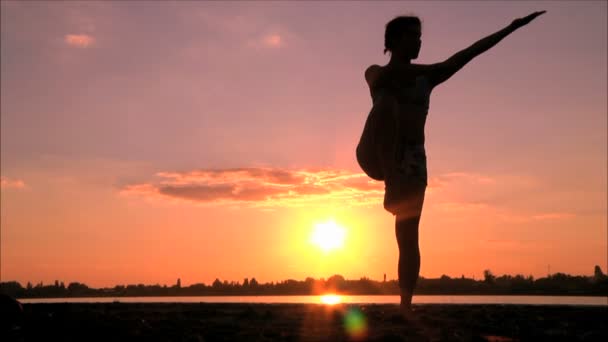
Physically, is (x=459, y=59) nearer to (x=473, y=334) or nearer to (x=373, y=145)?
(x=373, y=145)

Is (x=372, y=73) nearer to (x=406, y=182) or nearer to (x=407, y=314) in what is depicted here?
(x=406, y=182)

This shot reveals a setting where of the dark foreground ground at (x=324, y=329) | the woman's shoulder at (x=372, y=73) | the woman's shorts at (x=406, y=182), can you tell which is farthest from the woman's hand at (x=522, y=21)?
the dark foreground ground at (x=324, y=329)

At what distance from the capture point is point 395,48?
6965mm

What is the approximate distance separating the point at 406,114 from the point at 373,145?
47 centimetres

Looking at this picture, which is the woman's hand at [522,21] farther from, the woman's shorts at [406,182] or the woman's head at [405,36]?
the woman's shorts at [406,182]

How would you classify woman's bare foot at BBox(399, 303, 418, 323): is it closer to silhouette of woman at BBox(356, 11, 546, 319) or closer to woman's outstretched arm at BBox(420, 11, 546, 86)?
silhouette of woman at BBox(356, 11, 546, 319)

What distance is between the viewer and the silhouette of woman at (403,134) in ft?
21.9

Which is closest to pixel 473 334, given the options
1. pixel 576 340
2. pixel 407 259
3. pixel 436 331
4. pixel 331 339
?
pixel 436 331

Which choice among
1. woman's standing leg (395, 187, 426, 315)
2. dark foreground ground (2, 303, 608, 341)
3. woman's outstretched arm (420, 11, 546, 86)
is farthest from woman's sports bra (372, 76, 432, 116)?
dark foreground ground (2, 303, 608, 341)

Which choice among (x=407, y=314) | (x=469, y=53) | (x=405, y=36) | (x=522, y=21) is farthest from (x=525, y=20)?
(x=407, y=314)

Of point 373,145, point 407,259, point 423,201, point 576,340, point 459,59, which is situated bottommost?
point 576,340

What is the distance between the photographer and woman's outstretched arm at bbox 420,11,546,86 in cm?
701

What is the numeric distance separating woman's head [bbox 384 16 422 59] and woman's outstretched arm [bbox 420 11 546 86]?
313mm

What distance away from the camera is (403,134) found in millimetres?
6793
